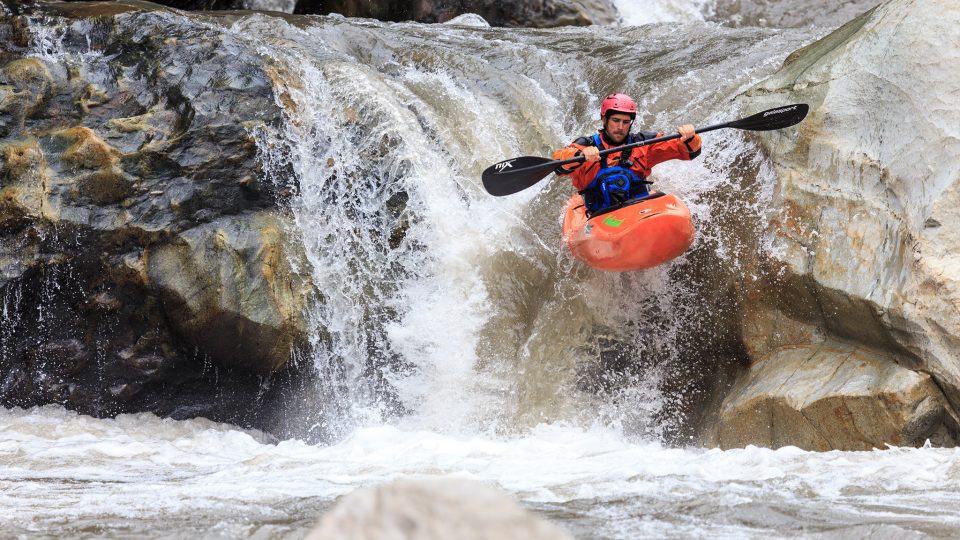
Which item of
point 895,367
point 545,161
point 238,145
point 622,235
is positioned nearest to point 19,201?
point 238,145

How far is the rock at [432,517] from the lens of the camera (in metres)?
1.55

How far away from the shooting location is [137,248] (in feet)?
17.8

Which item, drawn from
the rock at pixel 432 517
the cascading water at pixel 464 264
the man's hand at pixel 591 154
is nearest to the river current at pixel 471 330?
the cascading water at pixel 464 264

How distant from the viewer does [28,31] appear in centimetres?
605

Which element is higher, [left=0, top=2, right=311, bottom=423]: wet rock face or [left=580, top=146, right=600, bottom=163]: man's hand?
[left=580, top=146, right=600, bottom=163]: man's hand

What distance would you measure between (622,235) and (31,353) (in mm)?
3431

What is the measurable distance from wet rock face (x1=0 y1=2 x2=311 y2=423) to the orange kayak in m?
1.74

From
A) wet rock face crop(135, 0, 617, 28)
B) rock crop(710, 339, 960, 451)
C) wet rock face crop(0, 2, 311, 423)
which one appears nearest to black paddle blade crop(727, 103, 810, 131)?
rock crop(710, 339, 960, 451)

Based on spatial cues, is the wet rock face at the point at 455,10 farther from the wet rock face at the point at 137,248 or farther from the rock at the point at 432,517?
the rock at the point at 432,517

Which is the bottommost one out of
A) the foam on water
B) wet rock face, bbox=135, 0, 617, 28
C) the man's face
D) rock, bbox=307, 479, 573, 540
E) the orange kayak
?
the foam on water

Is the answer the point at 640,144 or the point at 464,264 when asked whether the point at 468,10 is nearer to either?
the point at 464,264

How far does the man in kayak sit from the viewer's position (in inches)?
213

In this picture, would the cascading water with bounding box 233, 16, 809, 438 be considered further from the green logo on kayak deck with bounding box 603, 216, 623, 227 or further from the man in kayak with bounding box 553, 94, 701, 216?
the green logo on kayak deck with bounding box 603, 216, 623, 227

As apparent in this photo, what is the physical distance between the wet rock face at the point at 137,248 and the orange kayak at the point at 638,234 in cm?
174
